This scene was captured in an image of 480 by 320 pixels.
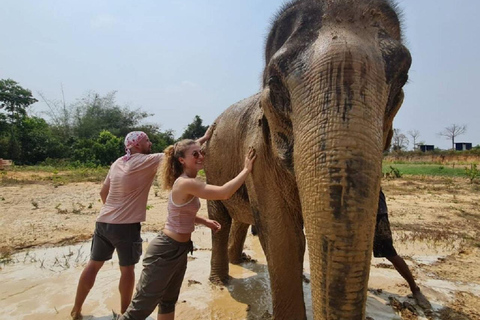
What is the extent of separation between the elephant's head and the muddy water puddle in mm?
2580

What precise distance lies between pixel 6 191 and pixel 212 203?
11.7 m

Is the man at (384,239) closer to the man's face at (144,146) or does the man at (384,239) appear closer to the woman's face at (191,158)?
the woman's face at (191,158)

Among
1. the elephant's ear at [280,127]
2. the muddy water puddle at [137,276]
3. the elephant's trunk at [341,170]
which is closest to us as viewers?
the elephant's trunk at [341,170]

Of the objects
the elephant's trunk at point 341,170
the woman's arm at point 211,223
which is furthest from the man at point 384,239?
the elephant's trunk at point 341,170

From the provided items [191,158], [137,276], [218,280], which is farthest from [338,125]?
[137,276]

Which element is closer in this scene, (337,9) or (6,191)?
(337,9)

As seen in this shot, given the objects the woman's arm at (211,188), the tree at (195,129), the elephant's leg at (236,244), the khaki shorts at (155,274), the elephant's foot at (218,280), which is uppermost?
the tree at (195,129)

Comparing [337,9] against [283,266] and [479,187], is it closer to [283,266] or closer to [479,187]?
[283,266]

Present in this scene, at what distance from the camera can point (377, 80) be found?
190cm

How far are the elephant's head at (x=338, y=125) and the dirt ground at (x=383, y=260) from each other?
2614 mm

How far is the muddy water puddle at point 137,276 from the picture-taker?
392 centimetres

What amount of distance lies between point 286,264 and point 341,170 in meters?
1.42

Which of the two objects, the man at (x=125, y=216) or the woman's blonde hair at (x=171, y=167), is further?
the man at (x=125, y=216)

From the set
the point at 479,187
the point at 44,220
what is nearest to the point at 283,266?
the point at 44,220
